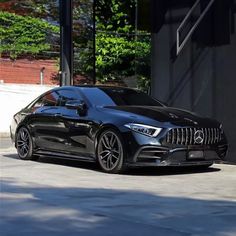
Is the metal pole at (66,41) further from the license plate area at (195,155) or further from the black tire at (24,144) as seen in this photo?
the license plate area at (195,155)

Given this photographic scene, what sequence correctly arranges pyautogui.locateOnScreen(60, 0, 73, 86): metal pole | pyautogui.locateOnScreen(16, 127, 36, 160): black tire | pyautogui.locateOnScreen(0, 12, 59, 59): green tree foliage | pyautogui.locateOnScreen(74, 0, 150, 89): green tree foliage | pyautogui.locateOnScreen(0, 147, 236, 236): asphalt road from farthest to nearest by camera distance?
pyautogui.locateOnScreen(0, 12, 59, 59): green tree foliage → pyautogui.locateOnScreen(74, 0, 150, 89): green tree foliage → pyautogui.locateOnScreen(60, 0, 73, 86): metal pole → pyautogui.locateOnScreen(16, 127, 36, 160): black tire → pyautogui.locateOnScreen(0, 147, 236, 236): asphalt road

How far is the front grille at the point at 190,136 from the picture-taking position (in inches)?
397

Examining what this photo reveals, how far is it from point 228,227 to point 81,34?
2159 cm

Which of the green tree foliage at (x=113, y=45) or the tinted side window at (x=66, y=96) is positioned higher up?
the green tree foliage at (x=113, y=45)

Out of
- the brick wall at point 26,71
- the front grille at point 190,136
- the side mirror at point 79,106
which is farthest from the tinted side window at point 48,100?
the brick wall at point 26,71

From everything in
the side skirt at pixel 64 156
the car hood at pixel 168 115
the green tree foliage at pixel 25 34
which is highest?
the green tree foliage at pixel 25 34

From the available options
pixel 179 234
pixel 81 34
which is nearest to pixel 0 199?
pixel 179 234

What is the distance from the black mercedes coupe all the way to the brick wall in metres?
22.1

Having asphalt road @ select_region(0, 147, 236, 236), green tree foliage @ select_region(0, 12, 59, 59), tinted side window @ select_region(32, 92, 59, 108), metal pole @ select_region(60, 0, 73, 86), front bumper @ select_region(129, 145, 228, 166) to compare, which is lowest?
asphalt road @ select_region(0, 147, 236, 236)

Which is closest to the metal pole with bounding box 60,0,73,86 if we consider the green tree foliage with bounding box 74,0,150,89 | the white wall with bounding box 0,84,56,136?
the green tree foliage with bounding box 74,0,150,89

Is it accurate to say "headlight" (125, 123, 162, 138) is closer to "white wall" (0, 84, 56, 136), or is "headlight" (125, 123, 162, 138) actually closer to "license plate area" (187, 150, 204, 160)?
"license plate area" (187, 150, 204, 160)

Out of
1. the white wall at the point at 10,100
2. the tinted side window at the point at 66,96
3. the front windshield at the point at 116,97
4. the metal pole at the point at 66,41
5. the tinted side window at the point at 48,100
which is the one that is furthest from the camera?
the white wall at the point at 10,100

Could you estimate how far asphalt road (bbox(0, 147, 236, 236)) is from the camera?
6379 millimetres

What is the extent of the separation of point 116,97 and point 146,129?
1552mm
